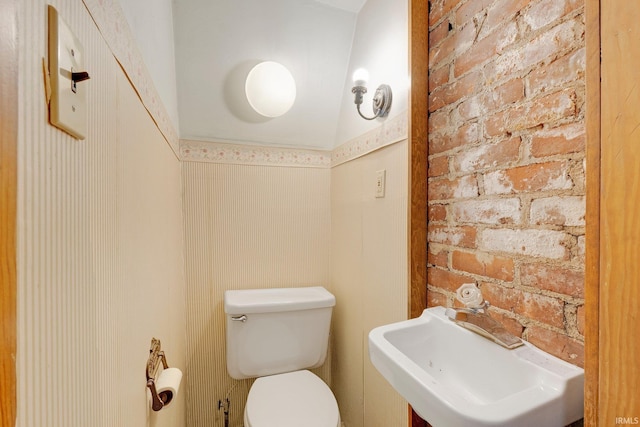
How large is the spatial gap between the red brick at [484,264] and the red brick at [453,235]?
0.03 meters

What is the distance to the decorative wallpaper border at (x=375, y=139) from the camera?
106cm

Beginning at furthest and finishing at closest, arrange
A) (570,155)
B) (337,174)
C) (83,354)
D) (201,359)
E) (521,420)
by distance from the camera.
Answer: (337,174) < (201,359) < (570,155) < (521,420) < (83,354)

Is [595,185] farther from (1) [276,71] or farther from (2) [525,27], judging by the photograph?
(1) [276,71]

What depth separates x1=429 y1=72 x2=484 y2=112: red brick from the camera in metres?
0.82

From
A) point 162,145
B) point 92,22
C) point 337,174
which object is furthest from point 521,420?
point 337,174

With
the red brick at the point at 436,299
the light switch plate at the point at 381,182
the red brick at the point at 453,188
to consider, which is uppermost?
the light switch plate at the point at 381,182

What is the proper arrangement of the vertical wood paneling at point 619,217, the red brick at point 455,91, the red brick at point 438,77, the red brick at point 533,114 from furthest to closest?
1. the red brick at point 438,77
2. the red brick at point 455,91
3. the red brick at point 533,114
4. the vertical wood paneling at point 619,217

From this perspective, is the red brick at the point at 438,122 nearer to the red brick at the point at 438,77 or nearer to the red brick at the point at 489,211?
the red brick at the point at 438,77

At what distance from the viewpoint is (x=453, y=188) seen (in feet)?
2.96

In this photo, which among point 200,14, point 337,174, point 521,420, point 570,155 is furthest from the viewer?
point 337,174

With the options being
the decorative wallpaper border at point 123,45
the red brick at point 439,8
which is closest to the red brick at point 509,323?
the red brick at point 439,8

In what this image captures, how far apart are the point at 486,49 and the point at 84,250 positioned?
1030mm

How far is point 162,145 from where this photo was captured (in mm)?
977

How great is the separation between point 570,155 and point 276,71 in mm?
1260
